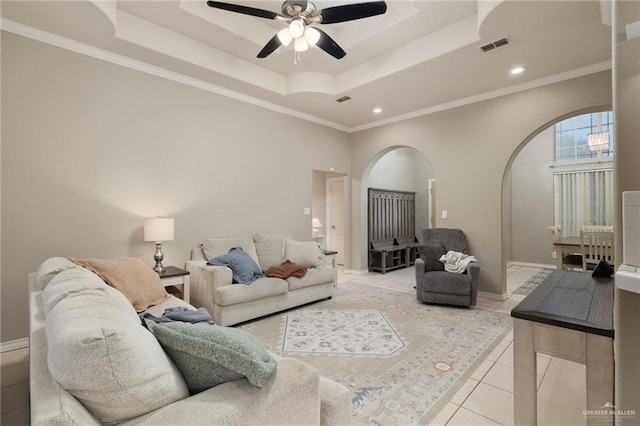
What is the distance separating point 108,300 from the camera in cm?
112

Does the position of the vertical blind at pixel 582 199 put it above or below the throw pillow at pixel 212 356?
above

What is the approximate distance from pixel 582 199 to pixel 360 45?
6256mm

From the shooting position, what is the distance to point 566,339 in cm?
140

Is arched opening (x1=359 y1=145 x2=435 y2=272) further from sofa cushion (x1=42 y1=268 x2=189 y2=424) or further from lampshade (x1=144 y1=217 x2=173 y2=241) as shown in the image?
sofa cushion (x1=42 y1=268 x2=189 y2=424)

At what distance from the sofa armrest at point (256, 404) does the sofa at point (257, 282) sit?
2.27 metres

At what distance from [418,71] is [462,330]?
10.2 feet

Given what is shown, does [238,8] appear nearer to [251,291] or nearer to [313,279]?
[251,291]

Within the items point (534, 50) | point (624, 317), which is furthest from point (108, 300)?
point (534, 50)

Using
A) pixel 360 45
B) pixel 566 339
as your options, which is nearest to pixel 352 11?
pixel 360 45

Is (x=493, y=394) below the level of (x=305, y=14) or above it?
below

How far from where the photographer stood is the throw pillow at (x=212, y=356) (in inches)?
37.4

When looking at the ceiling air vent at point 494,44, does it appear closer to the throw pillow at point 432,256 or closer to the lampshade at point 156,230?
the throw pillow at point 432,256

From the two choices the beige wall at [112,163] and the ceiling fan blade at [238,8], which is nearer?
the ceiling fan blade at [238,8]

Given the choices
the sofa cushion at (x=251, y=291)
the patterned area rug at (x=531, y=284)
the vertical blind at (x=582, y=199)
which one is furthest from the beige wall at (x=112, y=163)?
the vertical blind at (x=582, y=199)
